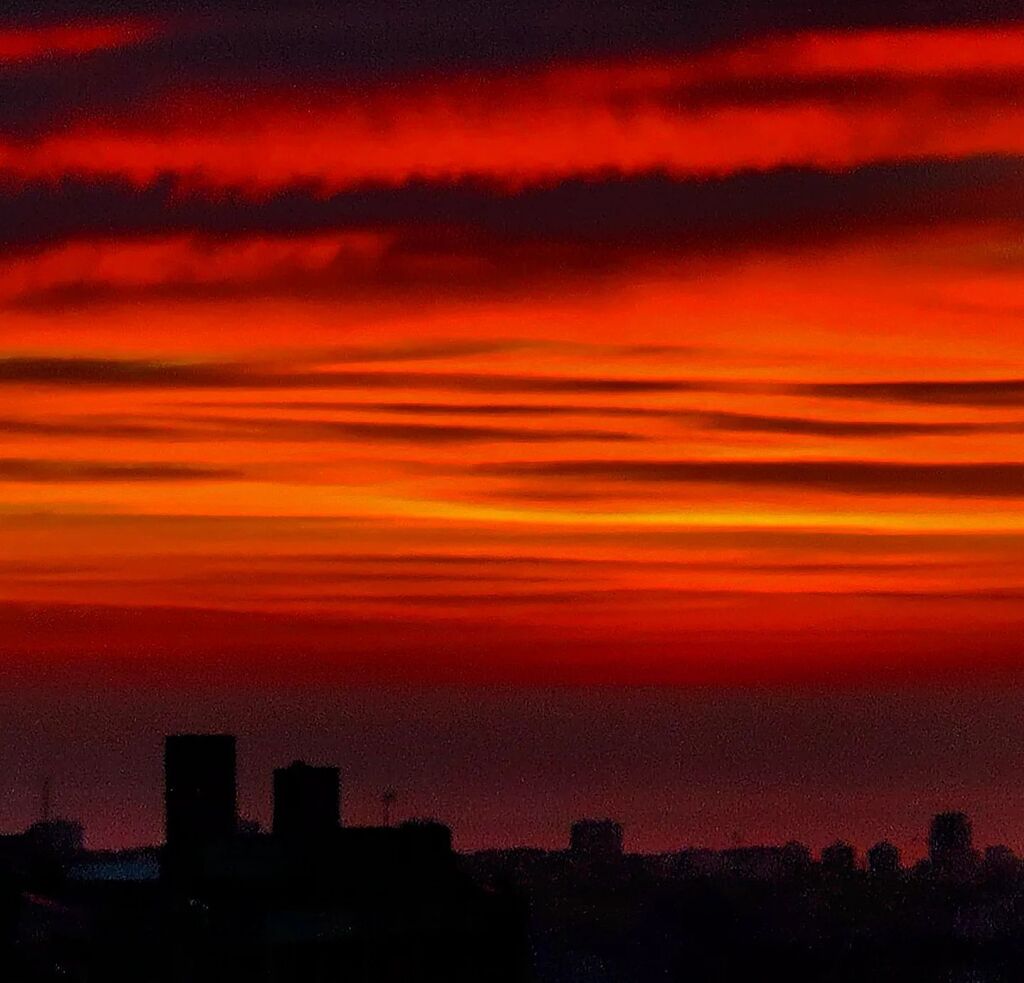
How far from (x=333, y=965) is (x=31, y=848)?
3091cm

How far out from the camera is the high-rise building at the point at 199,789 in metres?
102

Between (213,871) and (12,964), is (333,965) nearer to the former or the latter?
(213,871)

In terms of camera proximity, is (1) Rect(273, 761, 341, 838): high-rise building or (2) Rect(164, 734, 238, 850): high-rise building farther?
(1) Rect(273, 761, 341, 838): high-rise building

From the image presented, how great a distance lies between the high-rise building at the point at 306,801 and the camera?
336 feet

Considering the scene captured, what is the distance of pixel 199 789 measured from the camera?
10281 cm

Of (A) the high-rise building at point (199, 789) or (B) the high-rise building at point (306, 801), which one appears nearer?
(A) the high-rise building at point (199, 789)

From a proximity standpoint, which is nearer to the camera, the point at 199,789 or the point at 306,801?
the point at 199,789

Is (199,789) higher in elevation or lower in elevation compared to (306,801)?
higher

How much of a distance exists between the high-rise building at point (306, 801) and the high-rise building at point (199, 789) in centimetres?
150

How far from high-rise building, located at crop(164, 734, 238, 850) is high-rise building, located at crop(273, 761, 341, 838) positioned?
150cm

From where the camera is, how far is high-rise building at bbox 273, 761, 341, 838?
336 ft

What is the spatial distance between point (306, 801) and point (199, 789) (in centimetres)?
328

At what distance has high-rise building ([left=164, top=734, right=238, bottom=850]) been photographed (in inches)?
3996

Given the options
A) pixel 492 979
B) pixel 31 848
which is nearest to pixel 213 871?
pixel 492 979
